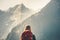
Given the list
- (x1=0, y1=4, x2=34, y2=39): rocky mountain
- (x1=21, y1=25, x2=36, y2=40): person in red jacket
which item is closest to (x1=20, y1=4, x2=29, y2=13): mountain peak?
(x1=0, y1=4, x2=34, y2=39): rocky mountain

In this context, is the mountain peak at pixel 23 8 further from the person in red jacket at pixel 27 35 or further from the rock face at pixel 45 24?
the person in red jacket at pixel 27 35

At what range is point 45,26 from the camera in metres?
1.64

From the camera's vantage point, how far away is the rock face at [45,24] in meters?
1.62

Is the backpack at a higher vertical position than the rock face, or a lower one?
lower

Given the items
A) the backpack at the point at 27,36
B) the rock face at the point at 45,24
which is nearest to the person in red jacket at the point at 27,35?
the backpack at the point at 27,36

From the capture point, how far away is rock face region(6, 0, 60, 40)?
1.62m

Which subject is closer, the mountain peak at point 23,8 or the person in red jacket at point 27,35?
the person in red jacket at point 27,35

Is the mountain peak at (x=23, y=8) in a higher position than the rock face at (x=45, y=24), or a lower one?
higher

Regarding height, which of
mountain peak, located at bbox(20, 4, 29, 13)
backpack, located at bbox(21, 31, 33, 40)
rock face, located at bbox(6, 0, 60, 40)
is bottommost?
backpack, located at bbox(21, 31, 33, 40)

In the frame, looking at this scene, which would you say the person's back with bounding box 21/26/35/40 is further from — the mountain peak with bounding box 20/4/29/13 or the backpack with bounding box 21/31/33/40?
the mountain peak with bounding box 20/4/29/13

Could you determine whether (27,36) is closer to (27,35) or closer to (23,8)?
(27,35)

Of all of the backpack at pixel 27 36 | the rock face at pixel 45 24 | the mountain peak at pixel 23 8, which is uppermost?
the mountain peak at pixel 23 8

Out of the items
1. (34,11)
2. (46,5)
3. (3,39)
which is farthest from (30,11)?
(3,39)

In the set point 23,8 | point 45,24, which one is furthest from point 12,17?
point 45,24
